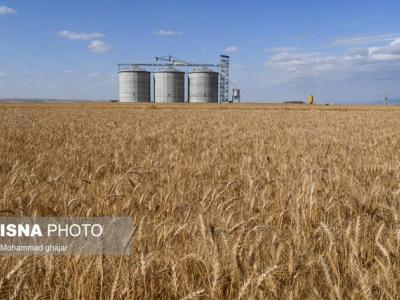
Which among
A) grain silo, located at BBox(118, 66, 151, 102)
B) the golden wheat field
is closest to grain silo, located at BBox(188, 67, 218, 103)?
grain silo, located at BBox(118, 66, 151, 102)

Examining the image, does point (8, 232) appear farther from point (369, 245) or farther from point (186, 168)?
point (186, 168)

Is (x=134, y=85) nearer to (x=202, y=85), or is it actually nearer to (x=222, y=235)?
(x=202, y=85)

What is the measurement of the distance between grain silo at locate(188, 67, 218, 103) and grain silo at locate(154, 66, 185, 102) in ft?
6.30

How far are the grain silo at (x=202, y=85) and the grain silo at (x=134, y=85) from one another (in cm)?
853

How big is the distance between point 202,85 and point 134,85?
13.0 metres

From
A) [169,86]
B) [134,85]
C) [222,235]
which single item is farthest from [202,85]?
[222,235]

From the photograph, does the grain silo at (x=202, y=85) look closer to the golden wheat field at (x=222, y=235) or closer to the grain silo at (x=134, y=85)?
the grain silo at (x=134, y=85)

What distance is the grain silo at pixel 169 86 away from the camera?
75625 mm

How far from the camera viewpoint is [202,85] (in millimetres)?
75938

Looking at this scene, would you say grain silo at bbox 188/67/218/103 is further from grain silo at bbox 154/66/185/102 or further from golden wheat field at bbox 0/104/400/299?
golden wheat field at bbox 0/104/400/299

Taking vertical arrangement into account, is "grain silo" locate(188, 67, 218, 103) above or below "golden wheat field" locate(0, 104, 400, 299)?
above

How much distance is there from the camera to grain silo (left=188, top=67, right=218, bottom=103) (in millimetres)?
75938

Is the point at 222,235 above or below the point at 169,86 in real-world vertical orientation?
below

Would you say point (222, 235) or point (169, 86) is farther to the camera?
point (169, 86)
